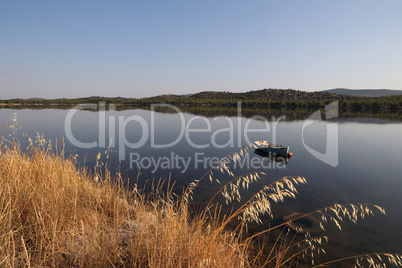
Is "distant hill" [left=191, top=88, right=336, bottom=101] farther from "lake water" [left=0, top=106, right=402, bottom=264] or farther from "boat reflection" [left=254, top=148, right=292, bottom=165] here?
"boat reflection" [left=254, top=148, right=292, bottom=165]

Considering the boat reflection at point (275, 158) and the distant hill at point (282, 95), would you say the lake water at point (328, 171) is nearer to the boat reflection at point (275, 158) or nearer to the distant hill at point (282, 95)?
the boat reflection at point (275, 158)

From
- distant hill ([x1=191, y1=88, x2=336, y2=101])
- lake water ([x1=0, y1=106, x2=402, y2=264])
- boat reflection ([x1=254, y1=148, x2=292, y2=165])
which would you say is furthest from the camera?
distant hill ([x1=191, y1=88, x2=336, y2=101])

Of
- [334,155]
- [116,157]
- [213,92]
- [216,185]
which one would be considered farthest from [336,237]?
[213,92]

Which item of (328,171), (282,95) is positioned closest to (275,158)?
(328,171)

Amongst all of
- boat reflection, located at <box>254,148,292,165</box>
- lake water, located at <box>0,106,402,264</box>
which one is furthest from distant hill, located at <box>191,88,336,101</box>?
boat reflection, located at <box>254,148,292,165</box>

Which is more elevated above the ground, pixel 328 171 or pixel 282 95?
pixel 282 95

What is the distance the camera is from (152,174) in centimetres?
1280

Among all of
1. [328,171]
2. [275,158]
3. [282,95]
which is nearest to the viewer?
[328,171]

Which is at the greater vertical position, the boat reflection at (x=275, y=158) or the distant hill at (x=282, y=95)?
the distant hill at (x=282, y=95)

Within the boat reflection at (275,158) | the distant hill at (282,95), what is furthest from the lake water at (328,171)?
the distant hill at (282,95)

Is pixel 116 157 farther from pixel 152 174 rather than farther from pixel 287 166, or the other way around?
pixel 287 166

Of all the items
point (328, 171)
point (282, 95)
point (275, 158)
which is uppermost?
point (282, 95)

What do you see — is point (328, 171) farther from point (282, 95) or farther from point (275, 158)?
point (282, 95)

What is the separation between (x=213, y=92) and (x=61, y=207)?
7814 inches
